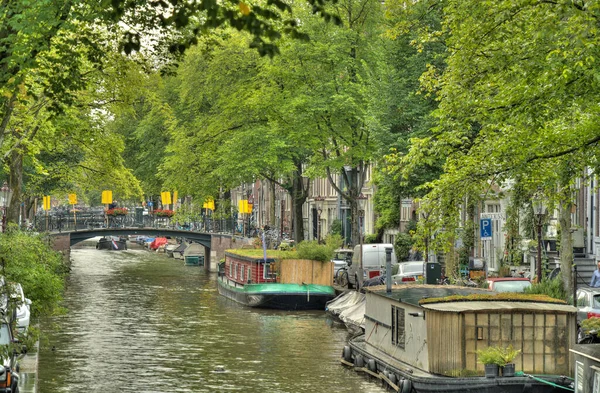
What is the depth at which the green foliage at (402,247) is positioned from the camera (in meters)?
58.2

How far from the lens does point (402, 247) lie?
2304 inches

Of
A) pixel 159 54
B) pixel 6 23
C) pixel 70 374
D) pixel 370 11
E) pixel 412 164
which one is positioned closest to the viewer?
pixel 6 23

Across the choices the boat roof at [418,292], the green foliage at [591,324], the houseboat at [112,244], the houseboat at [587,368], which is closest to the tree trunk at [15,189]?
the boat roof at [418,292]

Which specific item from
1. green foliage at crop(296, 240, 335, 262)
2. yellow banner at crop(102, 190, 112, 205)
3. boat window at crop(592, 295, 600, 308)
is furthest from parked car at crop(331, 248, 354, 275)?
boat window at crop(592, 295, 600, 308)

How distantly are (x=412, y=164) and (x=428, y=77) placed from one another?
2155 mm

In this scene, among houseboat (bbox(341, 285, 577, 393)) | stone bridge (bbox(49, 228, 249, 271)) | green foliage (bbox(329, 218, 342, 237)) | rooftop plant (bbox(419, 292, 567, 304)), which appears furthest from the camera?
green foliage (bbox(329, 218, 342, 237))

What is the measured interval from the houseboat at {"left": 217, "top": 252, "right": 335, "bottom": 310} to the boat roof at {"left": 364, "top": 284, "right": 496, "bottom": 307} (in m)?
17.3

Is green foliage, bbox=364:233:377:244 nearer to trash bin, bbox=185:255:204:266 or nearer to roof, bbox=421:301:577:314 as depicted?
trash bin, bbox=185:255:204:266

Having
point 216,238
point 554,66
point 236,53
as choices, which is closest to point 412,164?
point 554,66

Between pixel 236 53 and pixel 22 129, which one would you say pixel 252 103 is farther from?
pixel 22 129

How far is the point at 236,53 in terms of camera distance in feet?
191

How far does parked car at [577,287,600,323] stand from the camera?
2821 centimetres

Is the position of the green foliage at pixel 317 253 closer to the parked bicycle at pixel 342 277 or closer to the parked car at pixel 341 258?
the parked bicycle at pixel 342 277

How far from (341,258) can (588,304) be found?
101ft
